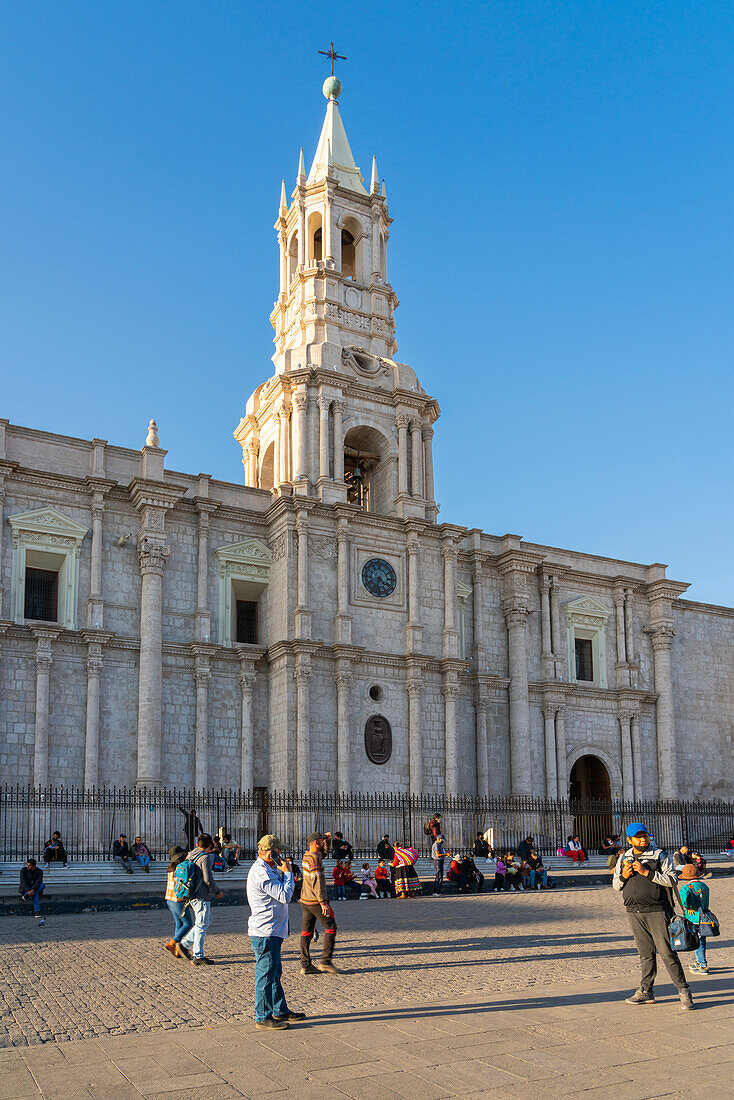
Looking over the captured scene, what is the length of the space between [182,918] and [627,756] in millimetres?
29101

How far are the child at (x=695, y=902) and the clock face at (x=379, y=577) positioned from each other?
71.7 feet

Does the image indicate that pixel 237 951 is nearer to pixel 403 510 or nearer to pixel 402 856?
pixel 402 856

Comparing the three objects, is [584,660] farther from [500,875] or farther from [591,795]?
[500,875]

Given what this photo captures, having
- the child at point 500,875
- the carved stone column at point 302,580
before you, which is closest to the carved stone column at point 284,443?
the carved stone column at point 302,580

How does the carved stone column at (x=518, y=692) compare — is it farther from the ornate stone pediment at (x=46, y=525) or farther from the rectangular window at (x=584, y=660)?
the ornate stone pediment at (x=46, y=525)

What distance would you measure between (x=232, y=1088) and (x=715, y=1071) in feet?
11.4

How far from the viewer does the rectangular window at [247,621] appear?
112ft

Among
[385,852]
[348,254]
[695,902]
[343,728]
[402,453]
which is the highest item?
[348,254]

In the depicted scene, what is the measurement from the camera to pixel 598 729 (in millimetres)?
38844

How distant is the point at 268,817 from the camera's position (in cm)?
→ 3064

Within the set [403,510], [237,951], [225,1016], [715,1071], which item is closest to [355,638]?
[403,510]

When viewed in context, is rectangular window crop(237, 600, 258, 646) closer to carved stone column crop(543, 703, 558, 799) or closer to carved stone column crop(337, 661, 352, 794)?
carved stone column crop(337, 661, 352, 794)

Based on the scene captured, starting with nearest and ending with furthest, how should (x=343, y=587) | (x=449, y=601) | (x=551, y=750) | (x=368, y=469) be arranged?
1. (x=343, y=587)
2. (x=449, y=601)
3. (x=551, y=750)
4. (x=368, y=469)

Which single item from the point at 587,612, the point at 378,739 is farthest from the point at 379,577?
the point at 587,612
